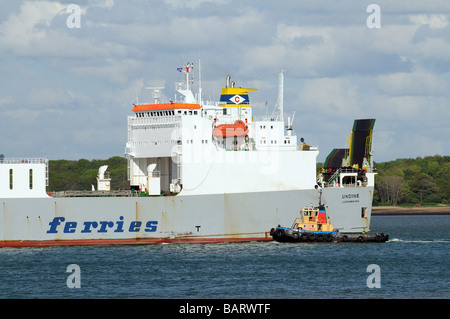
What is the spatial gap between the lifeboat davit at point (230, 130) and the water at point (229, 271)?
5.53 m

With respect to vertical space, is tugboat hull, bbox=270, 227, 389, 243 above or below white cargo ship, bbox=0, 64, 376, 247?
below

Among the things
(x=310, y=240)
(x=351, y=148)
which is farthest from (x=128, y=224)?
(x=351, y=148)

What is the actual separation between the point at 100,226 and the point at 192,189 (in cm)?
454

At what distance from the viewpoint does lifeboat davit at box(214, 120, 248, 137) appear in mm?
41281

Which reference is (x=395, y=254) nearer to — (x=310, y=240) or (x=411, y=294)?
(x=310, y=240)

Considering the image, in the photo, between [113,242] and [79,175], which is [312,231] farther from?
[79,175]

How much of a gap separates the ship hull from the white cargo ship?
4cm

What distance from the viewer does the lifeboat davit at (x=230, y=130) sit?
41281 millimetres

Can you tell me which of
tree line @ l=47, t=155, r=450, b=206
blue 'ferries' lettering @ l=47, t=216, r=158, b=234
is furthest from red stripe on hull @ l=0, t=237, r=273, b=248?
tree line @ l=47, t=155, r=450, b=206

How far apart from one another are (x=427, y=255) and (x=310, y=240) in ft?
17.9

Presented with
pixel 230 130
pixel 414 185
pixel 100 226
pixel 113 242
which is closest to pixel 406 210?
pixel 414 185

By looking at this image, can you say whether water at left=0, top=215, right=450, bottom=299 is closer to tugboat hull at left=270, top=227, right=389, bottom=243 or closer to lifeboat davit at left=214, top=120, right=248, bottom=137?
tugboat hull at left=270, top=227, right=389, bottom=243

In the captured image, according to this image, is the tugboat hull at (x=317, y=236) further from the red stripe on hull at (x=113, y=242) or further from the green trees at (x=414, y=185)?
the green trees at (x=414, y=185)

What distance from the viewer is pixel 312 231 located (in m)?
40.2
